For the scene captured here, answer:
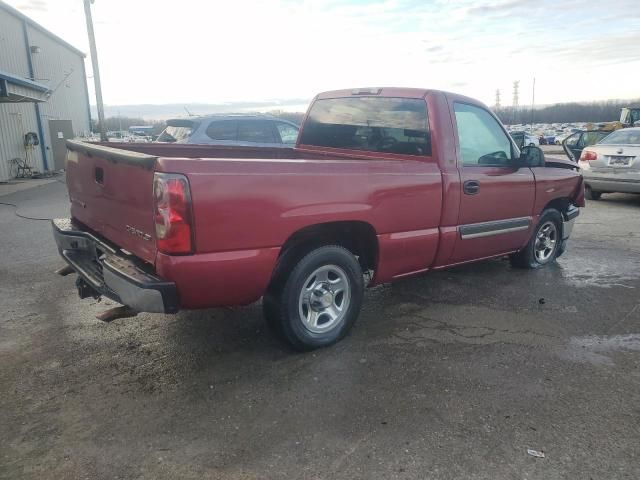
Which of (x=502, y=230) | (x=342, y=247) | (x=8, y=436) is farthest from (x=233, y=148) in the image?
(x=8, y=436)

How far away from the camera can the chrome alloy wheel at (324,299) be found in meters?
3.78

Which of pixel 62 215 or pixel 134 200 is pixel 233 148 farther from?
pixel 62 215

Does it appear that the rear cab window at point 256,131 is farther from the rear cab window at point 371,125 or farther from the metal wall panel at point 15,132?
the metal wall panel at point 15,132

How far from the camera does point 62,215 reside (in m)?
10.0

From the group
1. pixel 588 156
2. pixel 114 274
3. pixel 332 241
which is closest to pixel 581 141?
pixel 588 156

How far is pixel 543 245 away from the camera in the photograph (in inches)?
242

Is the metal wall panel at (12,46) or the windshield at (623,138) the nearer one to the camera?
the windshield at (623,138)

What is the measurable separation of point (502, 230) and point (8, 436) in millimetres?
4321

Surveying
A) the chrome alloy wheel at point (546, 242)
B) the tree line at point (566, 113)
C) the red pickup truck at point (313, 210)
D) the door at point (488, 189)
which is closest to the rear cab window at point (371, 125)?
the red pickup truck at point (313, 210)

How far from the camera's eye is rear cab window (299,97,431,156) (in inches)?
176

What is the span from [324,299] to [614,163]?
904cm

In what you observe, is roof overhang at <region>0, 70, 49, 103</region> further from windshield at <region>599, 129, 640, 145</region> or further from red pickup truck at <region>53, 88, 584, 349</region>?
windshield at <region>599, 129, 640, 145</region>

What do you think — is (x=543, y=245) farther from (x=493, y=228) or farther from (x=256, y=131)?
(x=256, y=131)

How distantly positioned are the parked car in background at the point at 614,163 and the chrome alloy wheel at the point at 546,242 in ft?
14.9
